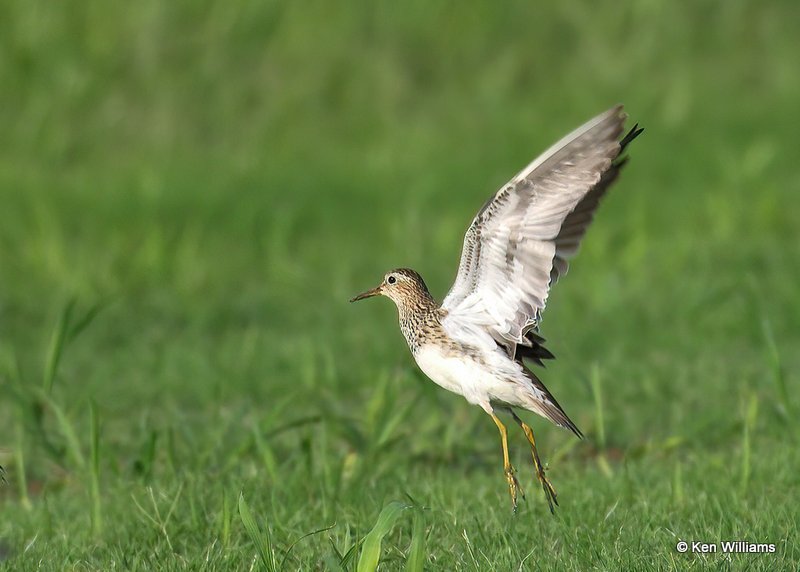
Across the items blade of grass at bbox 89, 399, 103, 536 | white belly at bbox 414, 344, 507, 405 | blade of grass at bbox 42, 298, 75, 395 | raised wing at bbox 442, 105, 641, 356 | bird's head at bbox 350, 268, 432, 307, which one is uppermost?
raised wing at bbox 442, 105, 641, 356

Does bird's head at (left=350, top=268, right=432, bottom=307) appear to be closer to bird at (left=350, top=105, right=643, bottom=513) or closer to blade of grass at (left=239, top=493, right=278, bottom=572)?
bird at (left=350, top=105, right=643, bottom=513)

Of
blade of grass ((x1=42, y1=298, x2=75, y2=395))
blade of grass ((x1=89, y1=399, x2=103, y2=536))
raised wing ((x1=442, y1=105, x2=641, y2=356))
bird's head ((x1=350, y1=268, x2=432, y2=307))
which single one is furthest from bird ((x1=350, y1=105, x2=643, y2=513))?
blade of grass ((x1=42, y1=298, x2=75, y2=395))

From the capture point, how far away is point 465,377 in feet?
12.8

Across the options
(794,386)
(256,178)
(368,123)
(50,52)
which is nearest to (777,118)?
(368,123)

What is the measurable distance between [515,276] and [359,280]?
244 inches

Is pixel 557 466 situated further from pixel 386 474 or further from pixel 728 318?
pixel 728 318

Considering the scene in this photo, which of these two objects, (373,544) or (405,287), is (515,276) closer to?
(405,287)

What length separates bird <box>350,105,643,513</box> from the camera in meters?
3.81

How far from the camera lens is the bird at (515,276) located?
12.5ft

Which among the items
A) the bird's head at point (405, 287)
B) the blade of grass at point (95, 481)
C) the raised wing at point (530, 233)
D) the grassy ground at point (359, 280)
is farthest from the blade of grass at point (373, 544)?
the blade of grass at point (95, 481)

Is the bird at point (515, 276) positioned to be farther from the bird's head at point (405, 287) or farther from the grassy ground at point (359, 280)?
the grassy ground at point (359, 280)

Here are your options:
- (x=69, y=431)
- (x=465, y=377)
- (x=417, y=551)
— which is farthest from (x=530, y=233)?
(x=69, y=431)

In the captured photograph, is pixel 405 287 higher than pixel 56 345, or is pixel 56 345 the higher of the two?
pixel 405 287

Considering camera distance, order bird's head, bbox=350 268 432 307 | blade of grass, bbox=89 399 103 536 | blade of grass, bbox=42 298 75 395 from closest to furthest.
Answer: bird's head, bbox=350 268 432 307
blade of grass, bbox=89 399 103 536
blade of grass, bbox=42 298 75 395
